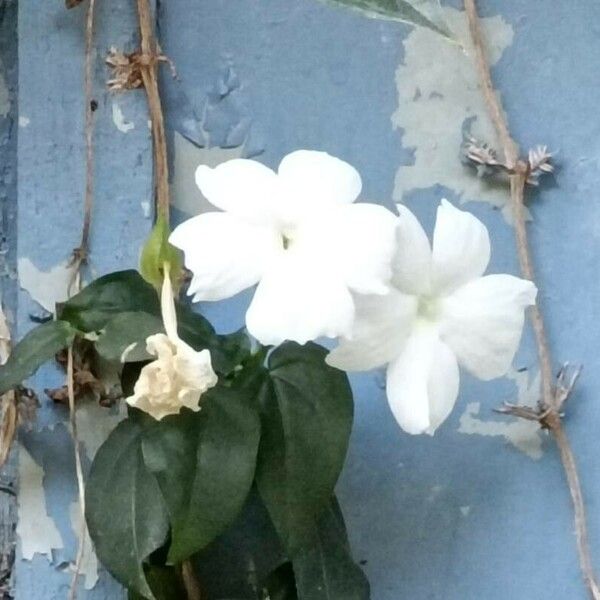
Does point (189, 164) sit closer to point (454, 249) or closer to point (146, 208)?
point (146, 208)

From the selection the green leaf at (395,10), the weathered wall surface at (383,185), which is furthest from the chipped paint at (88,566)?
the green leaf at (395,10)

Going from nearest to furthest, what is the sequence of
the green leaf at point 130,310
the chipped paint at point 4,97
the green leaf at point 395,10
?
the green leaf at point 395,10
the green leaf at point 130,310
the chipped paint at point 4,97

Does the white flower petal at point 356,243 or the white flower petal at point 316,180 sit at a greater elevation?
the white flower petal at point 316,180

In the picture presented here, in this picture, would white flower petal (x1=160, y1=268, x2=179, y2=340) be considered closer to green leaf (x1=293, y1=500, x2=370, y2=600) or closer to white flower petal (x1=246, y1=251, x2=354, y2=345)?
white flower petal (x1=246, y1=251, x2=354, y2=345)

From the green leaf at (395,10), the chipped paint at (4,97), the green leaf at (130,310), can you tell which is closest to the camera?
the green leaf at (395,10)

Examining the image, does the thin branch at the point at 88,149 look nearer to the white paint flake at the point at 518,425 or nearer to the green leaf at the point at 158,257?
the green leaf at the point at 158,257

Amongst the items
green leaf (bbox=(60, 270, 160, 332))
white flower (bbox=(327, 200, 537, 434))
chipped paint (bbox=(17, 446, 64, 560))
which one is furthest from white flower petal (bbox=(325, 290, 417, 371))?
chipped paint (bbox=(17, 446, 64, 560))

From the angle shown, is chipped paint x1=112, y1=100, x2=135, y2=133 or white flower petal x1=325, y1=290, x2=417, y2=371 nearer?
white flower petal x1=325, y1=290, x2=417, y2=371

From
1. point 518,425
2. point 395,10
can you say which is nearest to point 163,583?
point 518,425
